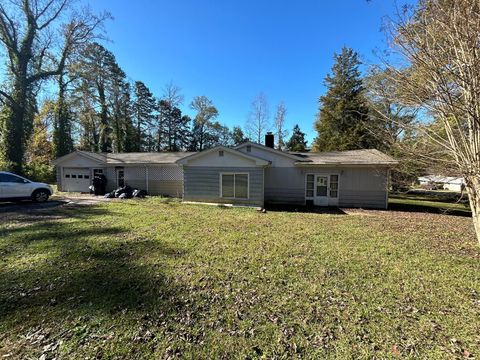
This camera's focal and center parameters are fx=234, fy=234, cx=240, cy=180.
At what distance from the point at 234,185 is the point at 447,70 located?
30.6 ft

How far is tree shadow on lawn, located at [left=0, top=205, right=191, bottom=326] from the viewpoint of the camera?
11.3ft

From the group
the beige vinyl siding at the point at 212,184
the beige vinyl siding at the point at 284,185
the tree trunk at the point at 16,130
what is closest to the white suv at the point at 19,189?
the beige vinyl siding at the point at 212,184

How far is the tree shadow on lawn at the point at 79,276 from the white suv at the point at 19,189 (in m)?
6.02

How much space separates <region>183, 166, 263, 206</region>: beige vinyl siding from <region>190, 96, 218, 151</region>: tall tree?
33.2 metres

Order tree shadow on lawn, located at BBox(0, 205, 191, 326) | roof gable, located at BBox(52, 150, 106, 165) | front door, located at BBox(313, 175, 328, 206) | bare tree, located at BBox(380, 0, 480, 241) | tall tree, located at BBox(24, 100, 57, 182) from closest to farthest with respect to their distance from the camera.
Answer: tree shadow on lawn, located at BBox(0, 205, 191, 326), bare tree, located at BBox(380, 0, 480, 241), front door, located at BBox(313, 175, 328, 206), roof gable, located at BBox(52, 150, 106, 165), tall tree, located at BBox(24, 100, 57, 182)

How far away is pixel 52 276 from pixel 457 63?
932 centimetres

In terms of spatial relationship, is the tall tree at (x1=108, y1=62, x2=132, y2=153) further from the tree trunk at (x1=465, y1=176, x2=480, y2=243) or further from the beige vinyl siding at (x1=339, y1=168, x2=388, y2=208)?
the tree trunk at (x1=465, y1=176, x2=480, y2=243)

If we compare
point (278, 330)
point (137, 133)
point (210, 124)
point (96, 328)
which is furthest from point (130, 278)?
point (210, 124)

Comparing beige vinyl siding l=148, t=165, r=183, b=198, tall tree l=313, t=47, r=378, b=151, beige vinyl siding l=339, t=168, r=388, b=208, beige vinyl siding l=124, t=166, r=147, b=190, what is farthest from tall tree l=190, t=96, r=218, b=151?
beige vinyl siding l=339, t=168, r=388, b=208

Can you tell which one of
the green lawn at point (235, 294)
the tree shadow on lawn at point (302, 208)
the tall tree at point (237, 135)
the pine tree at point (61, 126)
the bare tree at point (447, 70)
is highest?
the tall tree at point (237, 135)

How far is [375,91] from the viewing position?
689 cm

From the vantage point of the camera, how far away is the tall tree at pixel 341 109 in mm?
24469

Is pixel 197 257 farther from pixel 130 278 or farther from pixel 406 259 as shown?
pixel 406 259

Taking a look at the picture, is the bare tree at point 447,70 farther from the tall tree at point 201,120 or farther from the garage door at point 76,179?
the tall tree at point 201,120
